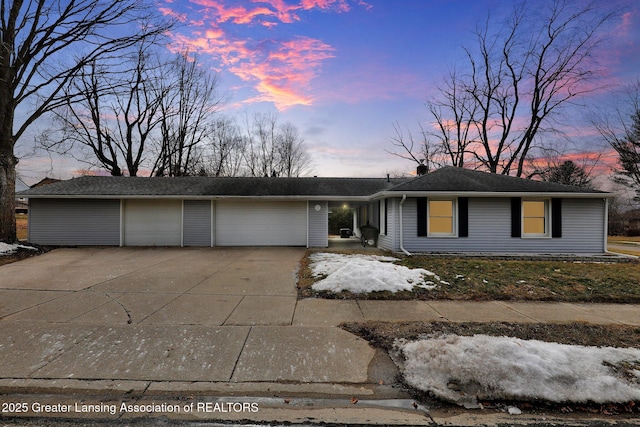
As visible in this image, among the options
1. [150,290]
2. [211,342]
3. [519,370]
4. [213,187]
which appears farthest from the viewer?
[213,187]

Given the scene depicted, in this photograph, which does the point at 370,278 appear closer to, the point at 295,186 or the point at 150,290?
the point at 150,290

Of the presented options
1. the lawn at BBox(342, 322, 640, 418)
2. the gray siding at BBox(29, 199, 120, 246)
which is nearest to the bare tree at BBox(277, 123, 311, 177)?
the gray siding at BBox(29, 199, 120, 246)

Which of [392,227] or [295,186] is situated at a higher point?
[295,186]

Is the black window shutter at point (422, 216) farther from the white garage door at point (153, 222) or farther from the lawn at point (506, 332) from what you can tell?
the white garage door at point (153, 222)

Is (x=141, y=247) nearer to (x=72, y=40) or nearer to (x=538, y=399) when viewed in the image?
(x=72, y=40)

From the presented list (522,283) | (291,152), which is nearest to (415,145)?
(291,152)

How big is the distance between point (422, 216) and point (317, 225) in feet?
15.8

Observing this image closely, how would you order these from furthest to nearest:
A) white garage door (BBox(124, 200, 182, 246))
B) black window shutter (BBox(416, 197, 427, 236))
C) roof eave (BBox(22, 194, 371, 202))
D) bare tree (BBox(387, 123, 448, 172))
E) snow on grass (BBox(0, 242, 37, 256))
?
bare tree (BBox(387, 123, 448, 172)) → white garage door (BBox(124, 200, 182, 246)) → roof eave (BBox(22, 194, 371, 202)) → black window shutter (BBox(416, 197, 427, 236)) → snow on grass (BBox(0, 242, 37, 256))

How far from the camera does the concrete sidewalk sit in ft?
8.54

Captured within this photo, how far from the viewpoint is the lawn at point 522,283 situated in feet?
18.6

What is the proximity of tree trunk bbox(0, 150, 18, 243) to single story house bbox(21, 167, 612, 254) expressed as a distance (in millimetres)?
1200

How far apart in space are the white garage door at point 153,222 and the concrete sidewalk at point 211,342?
6559mm

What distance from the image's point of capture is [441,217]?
11.3 m

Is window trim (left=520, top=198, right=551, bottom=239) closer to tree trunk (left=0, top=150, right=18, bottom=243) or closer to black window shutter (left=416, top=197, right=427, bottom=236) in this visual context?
black window shutter (left=416, top=197, right=427, bottom=236)
